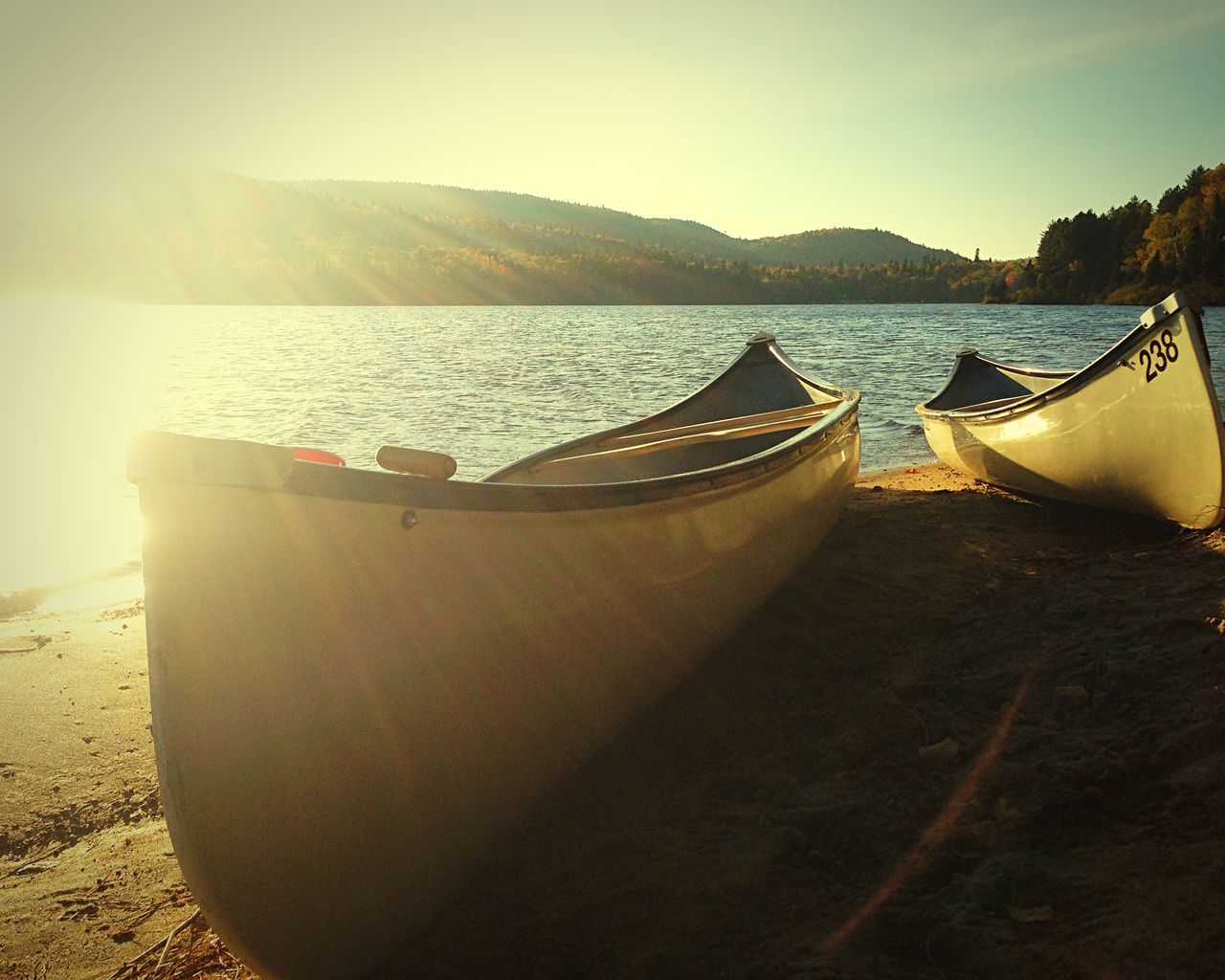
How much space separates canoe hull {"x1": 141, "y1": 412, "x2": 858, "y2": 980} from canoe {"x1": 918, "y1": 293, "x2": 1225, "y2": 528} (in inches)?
168

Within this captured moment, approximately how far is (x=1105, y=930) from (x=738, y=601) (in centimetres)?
250

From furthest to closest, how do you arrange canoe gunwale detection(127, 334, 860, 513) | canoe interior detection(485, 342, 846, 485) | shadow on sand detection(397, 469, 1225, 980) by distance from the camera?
canoe interior detection(485, 342, 846, 485)
shadow on sand detection(397, 469, 1225, 980)
canoe gunwale detection(127, 334, 860, 513)

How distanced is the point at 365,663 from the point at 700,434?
398 centimetres

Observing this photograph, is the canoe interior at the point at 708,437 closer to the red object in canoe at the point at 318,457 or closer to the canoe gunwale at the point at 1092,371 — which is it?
the canoe gunwale at the point at 1092,371

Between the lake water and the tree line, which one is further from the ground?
the tree line

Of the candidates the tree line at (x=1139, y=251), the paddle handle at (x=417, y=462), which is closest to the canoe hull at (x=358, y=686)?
the paddle handle at (x=417, y=462)

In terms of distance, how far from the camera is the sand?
7.44ft

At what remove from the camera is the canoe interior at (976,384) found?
33.1 feet

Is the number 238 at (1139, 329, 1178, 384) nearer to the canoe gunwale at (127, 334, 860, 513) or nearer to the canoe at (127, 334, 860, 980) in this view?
the canoe gunwale at (127, 334, 860, 513)

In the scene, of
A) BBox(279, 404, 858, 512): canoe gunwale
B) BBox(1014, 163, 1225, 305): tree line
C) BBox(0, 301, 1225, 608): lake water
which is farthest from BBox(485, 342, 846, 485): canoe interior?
BBox(1014, 163, 1225, 305): tree line

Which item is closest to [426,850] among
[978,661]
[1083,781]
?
[1083,781]

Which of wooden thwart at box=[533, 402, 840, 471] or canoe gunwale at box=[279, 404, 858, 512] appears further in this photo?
wooden thwart at box=[533, 402, 840, 471]

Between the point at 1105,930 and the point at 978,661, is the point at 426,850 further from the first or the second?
the point at 978,661

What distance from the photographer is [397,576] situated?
248 centimetres
